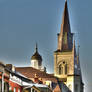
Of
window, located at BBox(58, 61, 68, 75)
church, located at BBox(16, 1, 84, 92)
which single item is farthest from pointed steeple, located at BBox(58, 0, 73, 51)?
window, located at BBox(58, 61, 68, 75)

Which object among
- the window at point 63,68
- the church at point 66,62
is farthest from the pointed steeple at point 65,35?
the window at point 63,68

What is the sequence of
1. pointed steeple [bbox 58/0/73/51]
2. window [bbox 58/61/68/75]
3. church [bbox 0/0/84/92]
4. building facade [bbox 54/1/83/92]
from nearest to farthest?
church [bbox 0/0/84/92], building facade [bbox 54/1/83/92], window [bbox 58/61/68/75], pointed steeple [bbox 58/0/73/51]

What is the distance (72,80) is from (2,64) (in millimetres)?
112217

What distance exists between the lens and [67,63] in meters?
153

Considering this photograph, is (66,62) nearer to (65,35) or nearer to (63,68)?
(63,68)

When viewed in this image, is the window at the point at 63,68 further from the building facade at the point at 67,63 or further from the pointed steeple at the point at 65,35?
the pointed steeple at the point at 65,35

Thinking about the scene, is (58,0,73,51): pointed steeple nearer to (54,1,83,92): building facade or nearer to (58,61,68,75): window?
(54,1,83,92): building facade

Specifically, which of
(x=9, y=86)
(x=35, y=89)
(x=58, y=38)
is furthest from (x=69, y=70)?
(x=9, y=86)

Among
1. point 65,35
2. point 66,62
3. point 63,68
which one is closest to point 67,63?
point 66,62

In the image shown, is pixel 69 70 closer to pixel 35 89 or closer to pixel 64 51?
pixel 64 51

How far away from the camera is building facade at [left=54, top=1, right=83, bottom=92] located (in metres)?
151

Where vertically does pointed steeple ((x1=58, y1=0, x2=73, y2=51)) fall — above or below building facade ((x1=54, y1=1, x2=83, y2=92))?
above

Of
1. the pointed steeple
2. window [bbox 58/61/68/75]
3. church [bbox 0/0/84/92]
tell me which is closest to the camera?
church [bbox 0/0/84/92]

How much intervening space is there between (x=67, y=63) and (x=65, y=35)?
11.7 m
